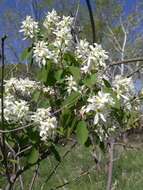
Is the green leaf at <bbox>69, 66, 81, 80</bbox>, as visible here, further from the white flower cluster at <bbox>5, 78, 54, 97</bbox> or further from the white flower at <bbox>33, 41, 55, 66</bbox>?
the white flower cluster at <bbox>5, 78, 54, 97</bbox>

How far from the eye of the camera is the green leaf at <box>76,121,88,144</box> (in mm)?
1530

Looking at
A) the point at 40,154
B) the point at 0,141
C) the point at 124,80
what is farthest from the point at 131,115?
the point at 0,141

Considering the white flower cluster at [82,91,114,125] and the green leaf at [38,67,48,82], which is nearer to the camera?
the white flower cluster at [82,91,114,125]

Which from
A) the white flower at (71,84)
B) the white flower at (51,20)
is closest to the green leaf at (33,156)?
the white flower at (71,84)

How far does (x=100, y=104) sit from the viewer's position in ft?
4.84

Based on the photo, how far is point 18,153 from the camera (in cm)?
174

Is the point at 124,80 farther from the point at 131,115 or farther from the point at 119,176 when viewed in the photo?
the point at 119,176

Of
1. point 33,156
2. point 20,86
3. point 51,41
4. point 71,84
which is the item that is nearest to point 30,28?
point 51,41

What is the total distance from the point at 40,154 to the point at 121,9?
15.4m

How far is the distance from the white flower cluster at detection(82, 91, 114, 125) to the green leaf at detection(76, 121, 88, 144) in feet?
0.21

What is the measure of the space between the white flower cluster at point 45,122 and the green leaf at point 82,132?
0.09m

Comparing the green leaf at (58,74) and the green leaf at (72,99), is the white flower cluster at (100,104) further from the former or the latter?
the green leaf at (58,74)

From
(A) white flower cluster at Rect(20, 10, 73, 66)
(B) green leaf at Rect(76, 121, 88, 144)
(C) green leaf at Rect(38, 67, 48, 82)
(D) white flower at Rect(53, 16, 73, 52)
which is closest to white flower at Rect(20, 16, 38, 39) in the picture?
(A) white flower cluster at Rect(20, 10, 73, 66)

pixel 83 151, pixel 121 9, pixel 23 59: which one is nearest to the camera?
pixel 23 59
